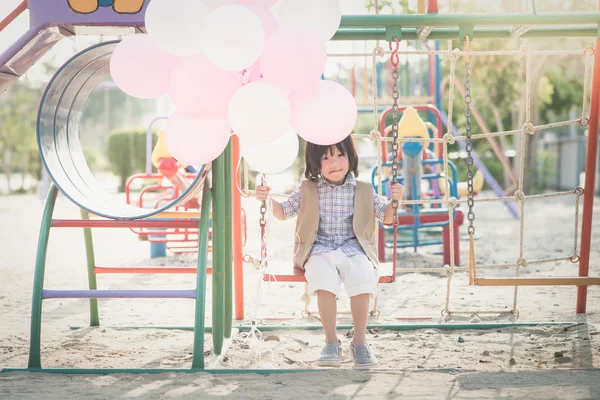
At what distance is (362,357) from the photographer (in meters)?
3.40

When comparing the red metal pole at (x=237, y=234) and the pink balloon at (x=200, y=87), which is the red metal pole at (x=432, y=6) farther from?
the red metal pole at (x=237, y=234)

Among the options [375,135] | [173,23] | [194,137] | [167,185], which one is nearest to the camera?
[173,23]

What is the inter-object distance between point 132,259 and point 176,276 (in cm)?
143

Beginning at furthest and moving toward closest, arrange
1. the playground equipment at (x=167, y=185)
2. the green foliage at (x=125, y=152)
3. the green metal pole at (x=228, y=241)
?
the green foliage at (x=125, y=152), the playground equipment at (x=167, y=185), the green metal pole at (x=228, y=241)

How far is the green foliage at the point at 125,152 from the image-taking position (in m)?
20.9

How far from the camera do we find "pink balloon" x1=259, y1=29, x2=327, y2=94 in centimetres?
302

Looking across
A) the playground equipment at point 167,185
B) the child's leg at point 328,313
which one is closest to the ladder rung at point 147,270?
the child's leg at point 328,313

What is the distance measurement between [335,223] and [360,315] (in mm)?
527

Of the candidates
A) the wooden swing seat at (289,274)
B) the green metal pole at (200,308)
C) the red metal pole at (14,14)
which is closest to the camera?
the green metal pole at (200,308)

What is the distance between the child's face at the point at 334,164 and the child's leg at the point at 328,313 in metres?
0.63

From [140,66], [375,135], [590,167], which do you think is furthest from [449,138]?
[140,66]

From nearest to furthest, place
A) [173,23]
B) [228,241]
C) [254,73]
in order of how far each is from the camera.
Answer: [173,23]
[254,73]
[228,241]

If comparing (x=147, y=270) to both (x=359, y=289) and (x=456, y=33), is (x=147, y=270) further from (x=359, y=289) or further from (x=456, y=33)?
(x=456, y=33)

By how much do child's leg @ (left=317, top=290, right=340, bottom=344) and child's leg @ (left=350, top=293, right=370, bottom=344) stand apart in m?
0.10
